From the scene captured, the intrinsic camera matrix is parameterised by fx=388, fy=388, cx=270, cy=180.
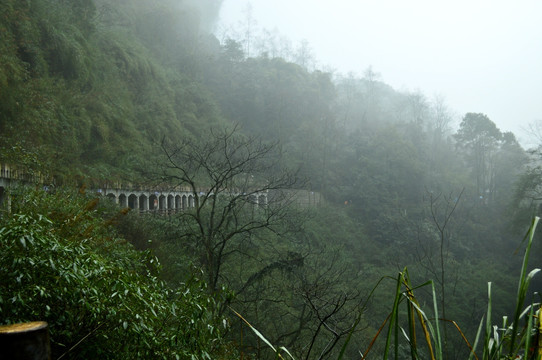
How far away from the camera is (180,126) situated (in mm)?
28188

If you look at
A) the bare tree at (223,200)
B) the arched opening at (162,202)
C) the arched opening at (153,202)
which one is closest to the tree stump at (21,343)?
the bare tree at (223,200)

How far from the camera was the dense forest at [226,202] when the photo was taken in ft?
9.50

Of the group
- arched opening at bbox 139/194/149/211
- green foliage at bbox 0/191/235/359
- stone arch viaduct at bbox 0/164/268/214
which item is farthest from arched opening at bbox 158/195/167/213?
green foliage at bbox 0/191/235/359

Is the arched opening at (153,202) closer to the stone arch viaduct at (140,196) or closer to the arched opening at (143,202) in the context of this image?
the stone arch viaduct at (140,196)

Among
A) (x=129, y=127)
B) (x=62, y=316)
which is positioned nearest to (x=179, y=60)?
(x=129, y=127)

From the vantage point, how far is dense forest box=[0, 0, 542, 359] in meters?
2.89

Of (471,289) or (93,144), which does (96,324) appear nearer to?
(93,144)

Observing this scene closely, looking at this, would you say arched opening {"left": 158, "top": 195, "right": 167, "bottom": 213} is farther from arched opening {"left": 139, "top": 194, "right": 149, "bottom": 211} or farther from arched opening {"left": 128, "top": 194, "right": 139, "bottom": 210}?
arched opening {"left": 128, "top": 194, "right": 139, "bottom": 210}

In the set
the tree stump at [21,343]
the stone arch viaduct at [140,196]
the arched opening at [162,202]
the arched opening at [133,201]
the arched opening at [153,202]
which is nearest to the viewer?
the tree stump at [21,343]

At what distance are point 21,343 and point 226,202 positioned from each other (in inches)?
516

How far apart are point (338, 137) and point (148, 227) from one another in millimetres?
31481

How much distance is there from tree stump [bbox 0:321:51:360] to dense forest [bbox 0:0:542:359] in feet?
2.17

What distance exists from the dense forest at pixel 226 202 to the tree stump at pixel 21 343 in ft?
2.17

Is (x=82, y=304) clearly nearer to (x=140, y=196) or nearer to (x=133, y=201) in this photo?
(x=133, y=201)
